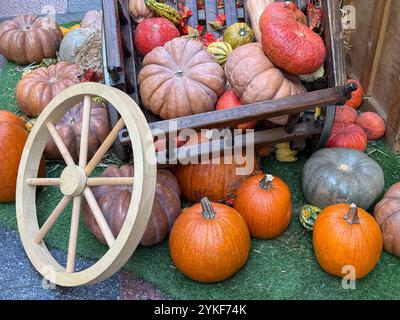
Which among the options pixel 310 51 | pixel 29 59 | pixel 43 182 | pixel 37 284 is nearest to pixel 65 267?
pixel 37 284

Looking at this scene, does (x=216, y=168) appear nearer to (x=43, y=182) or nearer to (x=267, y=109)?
(x=267, y=109)

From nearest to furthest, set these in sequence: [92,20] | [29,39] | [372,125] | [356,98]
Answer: [372,125] → [356,98] → [29,39] → [92,20]

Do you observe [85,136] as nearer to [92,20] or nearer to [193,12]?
[193,12]

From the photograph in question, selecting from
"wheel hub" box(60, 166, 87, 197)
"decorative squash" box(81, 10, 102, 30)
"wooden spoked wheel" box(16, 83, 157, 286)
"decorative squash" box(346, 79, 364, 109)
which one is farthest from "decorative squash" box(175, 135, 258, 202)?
"decorative squash" box(81, 10, 102, 30)

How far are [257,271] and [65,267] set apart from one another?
103cm

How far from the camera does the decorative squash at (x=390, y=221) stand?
8.23 feet

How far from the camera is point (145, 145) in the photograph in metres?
2.17

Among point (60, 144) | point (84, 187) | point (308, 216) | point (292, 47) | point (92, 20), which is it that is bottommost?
point (308, 216)

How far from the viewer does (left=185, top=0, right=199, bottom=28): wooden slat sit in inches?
135

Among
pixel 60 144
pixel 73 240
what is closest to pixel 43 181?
pixel 60 144

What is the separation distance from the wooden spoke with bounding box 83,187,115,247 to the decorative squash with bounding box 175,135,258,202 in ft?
2.22

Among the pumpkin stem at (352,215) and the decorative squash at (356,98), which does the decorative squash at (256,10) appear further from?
the pumpkin stem at (352,215)

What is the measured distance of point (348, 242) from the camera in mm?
2336

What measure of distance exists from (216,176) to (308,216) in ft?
1.90
